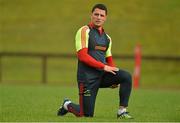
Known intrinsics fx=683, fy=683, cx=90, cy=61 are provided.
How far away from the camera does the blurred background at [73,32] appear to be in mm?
30828

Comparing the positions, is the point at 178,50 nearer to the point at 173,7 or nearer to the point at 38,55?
the point at 173,7

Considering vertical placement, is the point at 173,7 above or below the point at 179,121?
above

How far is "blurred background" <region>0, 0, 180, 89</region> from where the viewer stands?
30.8 meters

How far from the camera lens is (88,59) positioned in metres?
10.2

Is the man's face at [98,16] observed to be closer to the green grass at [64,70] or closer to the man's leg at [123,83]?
the man's leg at [123,83]

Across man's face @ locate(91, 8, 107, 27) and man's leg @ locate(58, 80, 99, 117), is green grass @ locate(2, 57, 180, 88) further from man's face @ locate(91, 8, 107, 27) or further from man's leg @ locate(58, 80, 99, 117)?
man's face @ locate(91, 8, 107, 27)

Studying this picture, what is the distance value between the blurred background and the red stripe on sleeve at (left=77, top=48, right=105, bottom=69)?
19912 millimetres

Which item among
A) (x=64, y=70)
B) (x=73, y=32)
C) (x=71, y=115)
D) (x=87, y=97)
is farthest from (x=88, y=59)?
(x=73, y=32)

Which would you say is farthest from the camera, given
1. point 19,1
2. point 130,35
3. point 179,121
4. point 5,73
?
point 19,1

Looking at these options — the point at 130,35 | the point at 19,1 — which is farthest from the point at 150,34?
the point at 19,1

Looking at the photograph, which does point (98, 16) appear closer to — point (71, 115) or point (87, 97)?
point (87, 97)

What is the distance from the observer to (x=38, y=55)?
26453mm

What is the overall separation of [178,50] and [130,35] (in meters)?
2.38

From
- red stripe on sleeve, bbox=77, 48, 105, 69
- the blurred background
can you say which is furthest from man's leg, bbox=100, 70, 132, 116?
the blurred background
